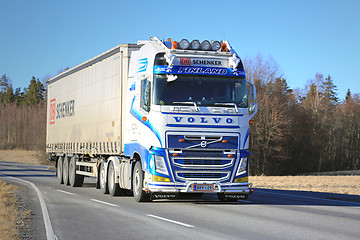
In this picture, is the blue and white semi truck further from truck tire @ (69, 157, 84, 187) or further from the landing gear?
truck tire @ (69, 157, 84, 187)

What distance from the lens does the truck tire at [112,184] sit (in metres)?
18.8

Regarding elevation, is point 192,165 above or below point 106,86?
below

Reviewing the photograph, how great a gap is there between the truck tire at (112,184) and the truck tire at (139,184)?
2425mm

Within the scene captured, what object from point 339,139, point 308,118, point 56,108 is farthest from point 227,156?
point 339,139

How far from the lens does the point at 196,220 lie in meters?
11.9

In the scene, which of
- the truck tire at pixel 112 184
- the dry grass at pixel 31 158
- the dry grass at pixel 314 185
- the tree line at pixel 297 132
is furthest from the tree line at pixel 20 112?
the truck tire at pixel 112 184

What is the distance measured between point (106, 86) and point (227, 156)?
6514mm

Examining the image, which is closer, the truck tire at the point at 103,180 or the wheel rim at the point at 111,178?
the wheel rim at the point at 111,178

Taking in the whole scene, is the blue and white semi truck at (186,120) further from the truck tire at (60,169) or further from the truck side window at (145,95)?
the truck tire at (60,169)

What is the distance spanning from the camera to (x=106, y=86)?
1962 cm

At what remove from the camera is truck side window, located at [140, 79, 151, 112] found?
49.2 ft

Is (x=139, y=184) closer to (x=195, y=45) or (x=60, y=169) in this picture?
(x=195, y=45)

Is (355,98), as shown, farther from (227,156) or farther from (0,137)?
(227,156)

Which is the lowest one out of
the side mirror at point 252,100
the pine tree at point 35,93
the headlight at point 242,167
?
the headlight at point 242,167
